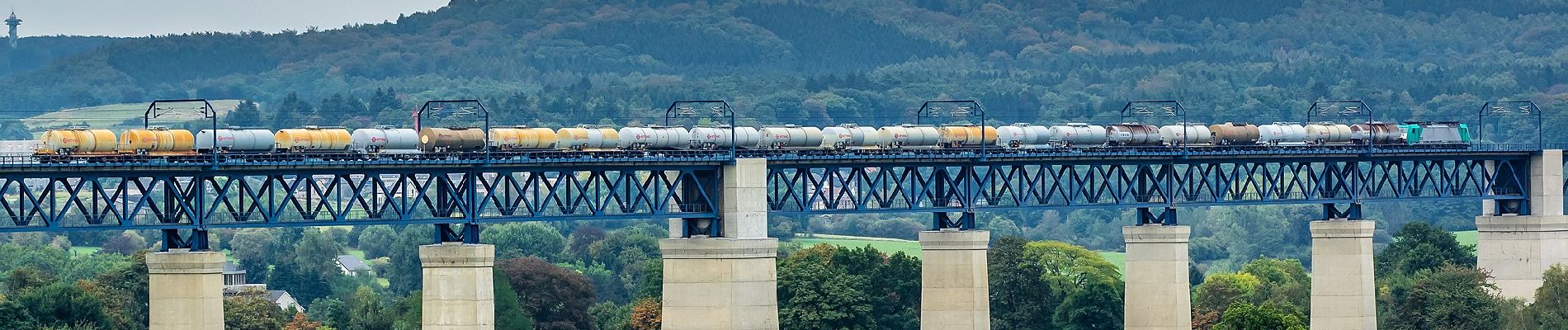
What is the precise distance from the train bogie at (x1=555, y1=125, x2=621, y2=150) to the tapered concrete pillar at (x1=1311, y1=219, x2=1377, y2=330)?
47.4 meters

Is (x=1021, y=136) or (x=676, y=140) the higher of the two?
(x=1021, y=136)

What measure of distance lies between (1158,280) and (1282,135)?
18.3m

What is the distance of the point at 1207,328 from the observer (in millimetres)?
178375

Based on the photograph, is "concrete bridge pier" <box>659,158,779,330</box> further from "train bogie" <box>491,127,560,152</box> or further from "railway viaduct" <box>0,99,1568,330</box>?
"train bogie" <box>491,127,560,152</box>

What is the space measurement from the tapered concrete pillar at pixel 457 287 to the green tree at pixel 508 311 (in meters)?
58.1

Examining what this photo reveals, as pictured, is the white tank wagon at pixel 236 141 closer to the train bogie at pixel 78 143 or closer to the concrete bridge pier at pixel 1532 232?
the train bogie at pixel 78 143

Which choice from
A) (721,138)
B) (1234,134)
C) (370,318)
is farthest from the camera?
(370,318)

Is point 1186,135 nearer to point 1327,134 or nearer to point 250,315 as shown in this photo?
point 1327,134

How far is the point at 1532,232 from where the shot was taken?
154 m

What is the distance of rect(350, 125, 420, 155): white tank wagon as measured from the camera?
106 meters

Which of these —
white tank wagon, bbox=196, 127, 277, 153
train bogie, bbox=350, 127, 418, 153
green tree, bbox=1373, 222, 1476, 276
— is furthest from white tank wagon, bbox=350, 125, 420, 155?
green tree, bbox=1373, 222, 1476, 276

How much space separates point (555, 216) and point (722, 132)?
1582cm

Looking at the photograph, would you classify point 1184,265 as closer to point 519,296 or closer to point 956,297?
point 956,297

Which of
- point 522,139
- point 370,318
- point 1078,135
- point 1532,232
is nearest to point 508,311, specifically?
point 370,318
